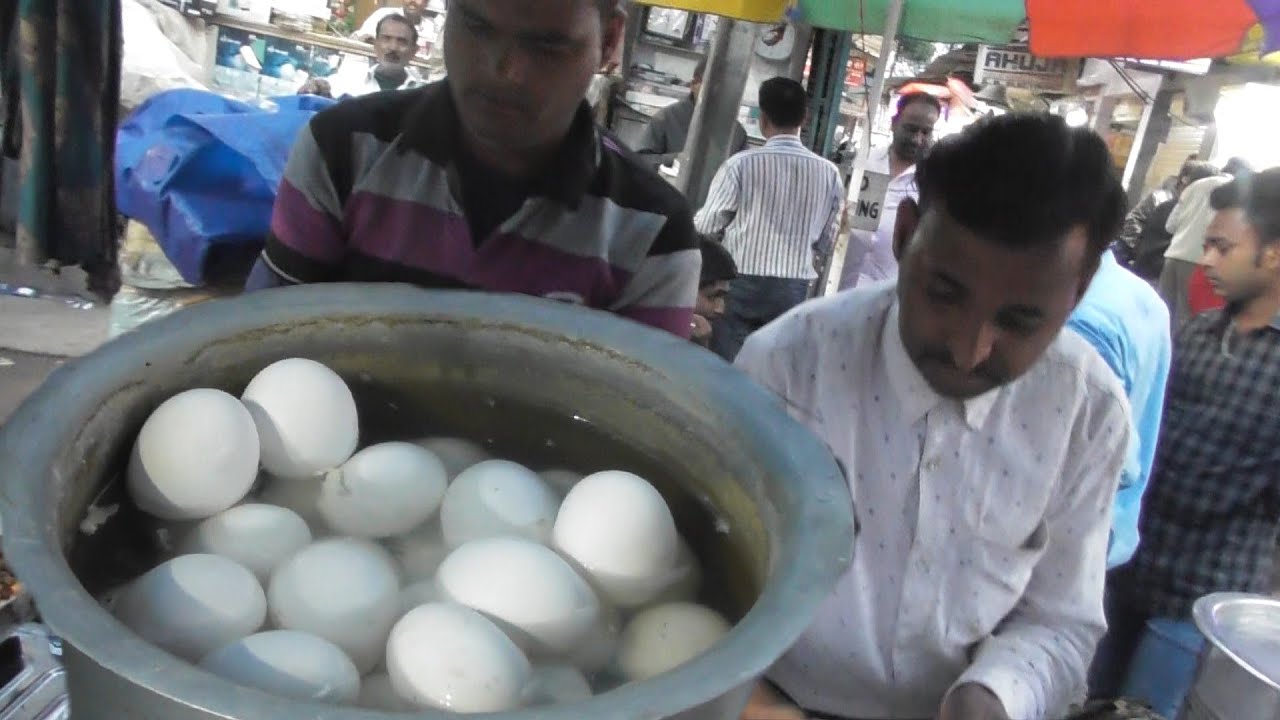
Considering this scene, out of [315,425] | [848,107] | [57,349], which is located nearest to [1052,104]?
[848,107]

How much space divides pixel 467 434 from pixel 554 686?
305 mm

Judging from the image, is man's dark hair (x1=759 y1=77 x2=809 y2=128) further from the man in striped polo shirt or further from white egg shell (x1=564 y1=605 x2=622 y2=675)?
white egg shell (x1=564 y1=605 x2=622 y2=675)

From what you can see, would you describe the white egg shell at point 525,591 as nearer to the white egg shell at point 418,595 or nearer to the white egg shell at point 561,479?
the white egg shell at point 418,595

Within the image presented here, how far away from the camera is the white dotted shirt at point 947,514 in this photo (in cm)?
118

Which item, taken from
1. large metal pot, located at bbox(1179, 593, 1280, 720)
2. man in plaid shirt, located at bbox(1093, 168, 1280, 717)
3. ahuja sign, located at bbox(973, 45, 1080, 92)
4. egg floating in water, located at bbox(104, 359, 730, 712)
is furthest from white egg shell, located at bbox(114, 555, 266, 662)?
ahuja sign, located at bbox(973, 45, 1080, 92)

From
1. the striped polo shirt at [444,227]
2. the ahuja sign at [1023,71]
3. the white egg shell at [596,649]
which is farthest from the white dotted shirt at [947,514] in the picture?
the ahuja sign at [1023,71]

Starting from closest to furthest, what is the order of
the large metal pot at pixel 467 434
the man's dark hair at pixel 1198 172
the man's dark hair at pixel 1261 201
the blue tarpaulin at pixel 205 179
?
the large metal pot at pixel 467 434 < the man's dark hair at pixel 1261 201 < the blue tarpaulin at pixel 205 179 < the man's dark hair at pixel 1198 172

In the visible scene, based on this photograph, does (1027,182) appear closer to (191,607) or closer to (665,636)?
(665,636)

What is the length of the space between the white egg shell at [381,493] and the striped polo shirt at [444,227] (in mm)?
435

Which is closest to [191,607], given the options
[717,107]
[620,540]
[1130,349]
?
[620,540]

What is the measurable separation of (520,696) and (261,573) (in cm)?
22

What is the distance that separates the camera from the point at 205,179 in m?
3.14

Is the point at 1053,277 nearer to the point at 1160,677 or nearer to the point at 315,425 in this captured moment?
the point at 315,425

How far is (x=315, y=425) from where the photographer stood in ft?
2.43
